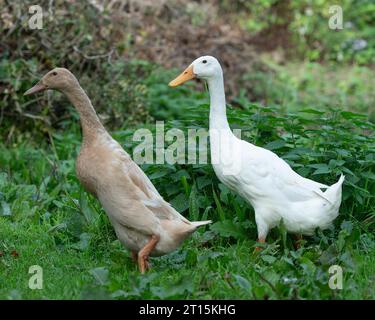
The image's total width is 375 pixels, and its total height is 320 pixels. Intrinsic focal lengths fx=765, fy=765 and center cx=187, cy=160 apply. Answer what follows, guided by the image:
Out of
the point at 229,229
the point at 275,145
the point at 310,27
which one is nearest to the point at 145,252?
the point at 229,229

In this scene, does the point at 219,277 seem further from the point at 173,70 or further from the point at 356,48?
the point at 356,48

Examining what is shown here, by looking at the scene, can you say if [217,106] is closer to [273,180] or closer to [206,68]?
[206,68]

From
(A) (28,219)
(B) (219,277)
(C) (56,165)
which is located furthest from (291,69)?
(B) (219,277)

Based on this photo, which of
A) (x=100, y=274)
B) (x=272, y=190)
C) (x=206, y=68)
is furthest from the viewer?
(x=206, y=68)

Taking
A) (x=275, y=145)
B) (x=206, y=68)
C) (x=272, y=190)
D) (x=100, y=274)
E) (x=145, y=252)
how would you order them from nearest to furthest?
(x=100, y=274)
(x=145, y=252)
(x=272, y=190)
(x=206, y=68)
(x=275, y=145)

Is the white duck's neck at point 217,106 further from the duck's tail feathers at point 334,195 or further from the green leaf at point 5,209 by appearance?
the green leaf at point 5,209

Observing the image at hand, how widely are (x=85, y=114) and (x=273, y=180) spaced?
123cm

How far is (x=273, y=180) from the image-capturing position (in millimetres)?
4785

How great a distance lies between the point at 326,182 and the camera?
17.5 ft

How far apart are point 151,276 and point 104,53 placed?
429cm

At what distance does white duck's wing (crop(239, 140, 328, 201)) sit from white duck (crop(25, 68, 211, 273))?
51 centimetres

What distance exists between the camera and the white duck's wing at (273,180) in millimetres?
4758

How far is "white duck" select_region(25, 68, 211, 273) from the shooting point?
4402mm

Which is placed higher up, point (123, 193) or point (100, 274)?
point (123, 193)
